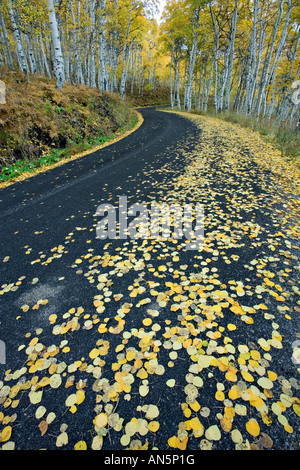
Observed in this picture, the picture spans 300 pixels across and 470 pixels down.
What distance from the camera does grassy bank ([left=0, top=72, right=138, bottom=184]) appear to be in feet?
25.3

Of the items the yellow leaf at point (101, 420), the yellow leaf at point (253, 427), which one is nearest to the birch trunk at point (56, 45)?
the yellow leaf at point (101, 420)

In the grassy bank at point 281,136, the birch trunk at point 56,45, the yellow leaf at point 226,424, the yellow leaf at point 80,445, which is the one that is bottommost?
the yellow leaf at point 80,445

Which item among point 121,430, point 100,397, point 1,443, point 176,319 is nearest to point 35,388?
point 1,443

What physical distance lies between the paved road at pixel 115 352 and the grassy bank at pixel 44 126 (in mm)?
4644

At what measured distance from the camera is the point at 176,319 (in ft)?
8.47

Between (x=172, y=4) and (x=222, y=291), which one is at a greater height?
(x=172, y=4)

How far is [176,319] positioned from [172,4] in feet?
103

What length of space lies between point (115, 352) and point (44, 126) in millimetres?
9423

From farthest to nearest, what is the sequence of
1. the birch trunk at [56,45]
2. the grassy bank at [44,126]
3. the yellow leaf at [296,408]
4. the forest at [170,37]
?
the forest at [170,37] < the birch trunk at [56,45] < the grassy bank at [44,126] < the yellow leaf at [296,408]

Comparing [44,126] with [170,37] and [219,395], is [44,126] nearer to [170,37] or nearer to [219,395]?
[219,395]

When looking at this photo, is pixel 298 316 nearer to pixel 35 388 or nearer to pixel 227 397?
pixel 227 397

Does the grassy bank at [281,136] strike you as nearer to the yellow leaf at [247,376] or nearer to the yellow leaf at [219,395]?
the yellow leaf at [247,376]

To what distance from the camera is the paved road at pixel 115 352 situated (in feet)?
5.71

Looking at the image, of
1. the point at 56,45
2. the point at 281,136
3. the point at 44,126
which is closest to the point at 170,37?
the point at 56,45
